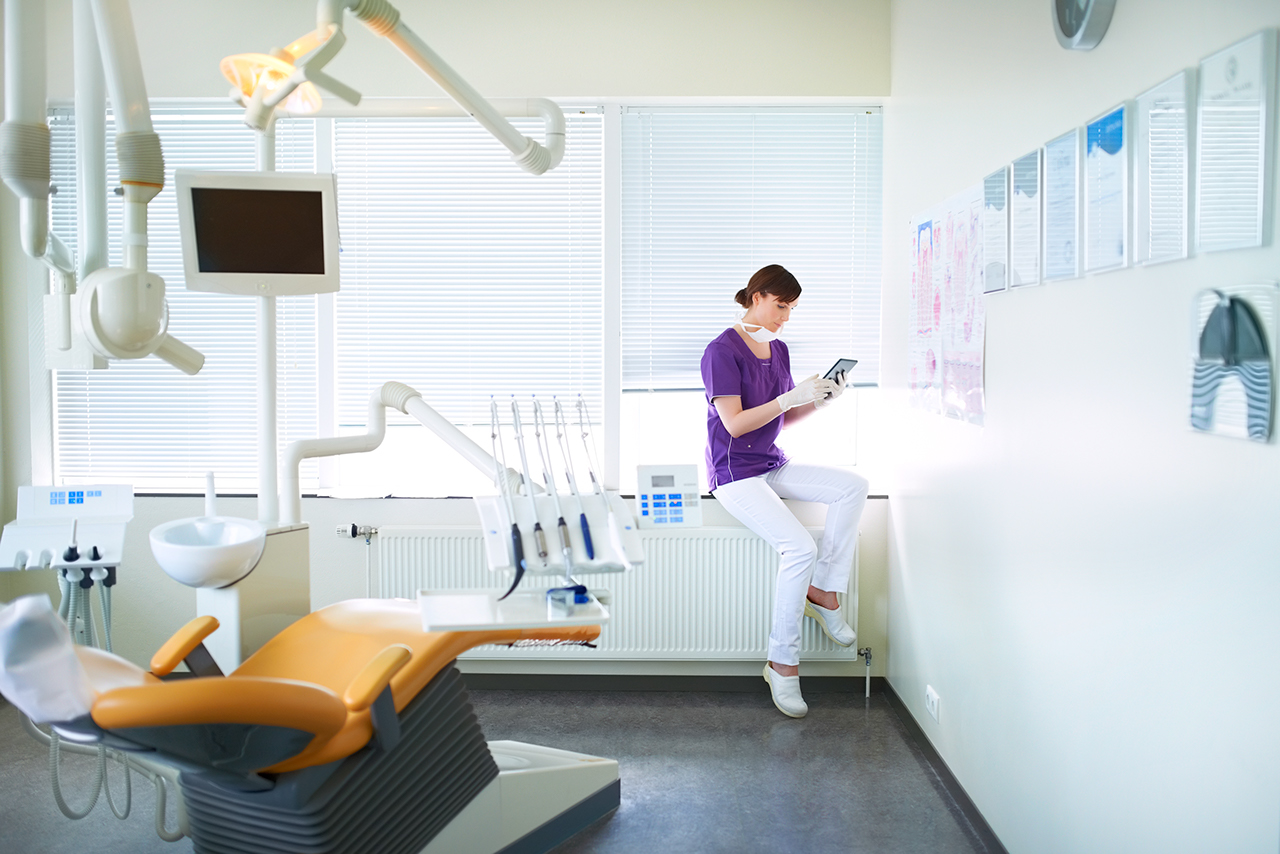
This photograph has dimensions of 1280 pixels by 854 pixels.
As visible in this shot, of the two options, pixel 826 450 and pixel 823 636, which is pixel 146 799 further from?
pixel 826 450

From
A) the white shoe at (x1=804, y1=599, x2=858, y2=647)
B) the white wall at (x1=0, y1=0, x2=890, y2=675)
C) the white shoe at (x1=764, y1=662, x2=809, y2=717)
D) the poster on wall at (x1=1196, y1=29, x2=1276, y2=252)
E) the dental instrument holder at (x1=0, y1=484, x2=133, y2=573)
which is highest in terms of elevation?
the white wall at (x1=0, y1=0, x2=890, y2=675)

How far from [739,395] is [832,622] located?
92cm

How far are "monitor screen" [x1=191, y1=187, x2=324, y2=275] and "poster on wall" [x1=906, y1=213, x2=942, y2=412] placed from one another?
6.00 ft

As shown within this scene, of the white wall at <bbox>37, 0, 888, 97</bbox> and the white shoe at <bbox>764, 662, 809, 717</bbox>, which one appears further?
the white wall at <bbox>37, 0, 888, 97</bbox>

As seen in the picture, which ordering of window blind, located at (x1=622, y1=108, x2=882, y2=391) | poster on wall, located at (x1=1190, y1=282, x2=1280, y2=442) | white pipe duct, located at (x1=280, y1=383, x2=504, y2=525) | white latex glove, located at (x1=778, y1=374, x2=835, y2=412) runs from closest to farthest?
poster on wall, located at (x1=1190, y1=282, x2=1280, y2=442), white pipe duct, located at (x1=280, y1=383, x2=504, y2=525), white latex glove, located at (x1=778, y1=374, x2=835, y2=412), window blind, located at (x1=622, y1=108, x2=882, y2=391)

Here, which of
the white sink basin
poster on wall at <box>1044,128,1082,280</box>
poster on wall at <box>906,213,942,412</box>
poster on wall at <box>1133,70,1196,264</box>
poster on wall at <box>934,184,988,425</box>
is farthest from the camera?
poster on wall at <box>906,213,942,412</box>

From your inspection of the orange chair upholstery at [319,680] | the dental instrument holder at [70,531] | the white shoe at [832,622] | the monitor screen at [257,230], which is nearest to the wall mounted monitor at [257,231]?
the monitor screen at [257,230]

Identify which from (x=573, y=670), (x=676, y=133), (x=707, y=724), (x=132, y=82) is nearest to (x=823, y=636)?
(x=707, y=724)

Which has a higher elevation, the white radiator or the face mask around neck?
the face mask around neck

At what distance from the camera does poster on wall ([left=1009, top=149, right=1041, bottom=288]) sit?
2131 mm

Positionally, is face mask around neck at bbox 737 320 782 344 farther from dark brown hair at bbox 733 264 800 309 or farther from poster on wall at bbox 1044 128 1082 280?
poster on wall at bbox 1044 128 1082 280

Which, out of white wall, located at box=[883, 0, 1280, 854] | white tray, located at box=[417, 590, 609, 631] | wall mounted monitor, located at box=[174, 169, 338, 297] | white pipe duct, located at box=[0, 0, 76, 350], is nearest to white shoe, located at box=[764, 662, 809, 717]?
white wall, located at box=[883, 0, 1280, 854]

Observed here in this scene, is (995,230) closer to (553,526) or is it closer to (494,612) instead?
(553,526)

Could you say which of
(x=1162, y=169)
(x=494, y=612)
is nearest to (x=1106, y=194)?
(x=1162, y=169)
